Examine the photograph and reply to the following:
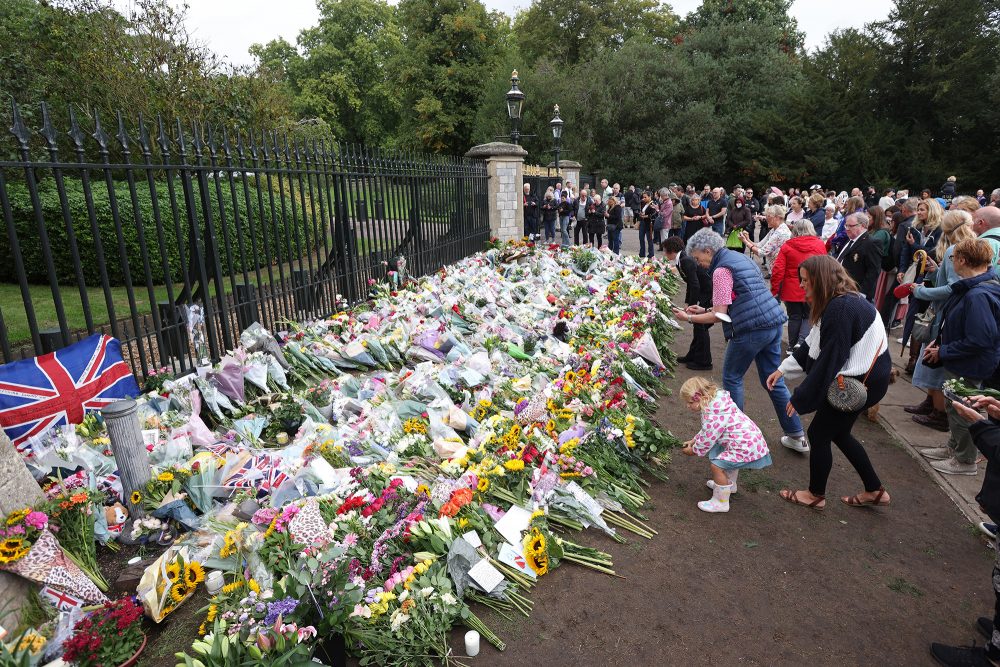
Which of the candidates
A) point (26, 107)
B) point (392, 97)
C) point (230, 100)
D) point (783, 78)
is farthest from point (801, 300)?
point (392, 97)

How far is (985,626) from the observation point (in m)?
2.79

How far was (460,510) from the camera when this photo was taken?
3.20m

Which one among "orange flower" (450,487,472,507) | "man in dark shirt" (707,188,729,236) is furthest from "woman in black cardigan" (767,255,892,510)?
"man in dark shirt" (707,188,729,236)

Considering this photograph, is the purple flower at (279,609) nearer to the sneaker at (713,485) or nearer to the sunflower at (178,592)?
the sunflower at (178,592)

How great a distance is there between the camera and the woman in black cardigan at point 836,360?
348cm

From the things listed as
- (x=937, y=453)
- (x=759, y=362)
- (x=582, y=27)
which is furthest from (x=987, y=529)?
(x=582, y=27)

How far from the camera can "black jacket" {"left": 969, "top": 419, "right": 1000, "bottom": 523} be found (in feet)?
8.30

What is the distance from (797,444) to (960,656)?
215cm

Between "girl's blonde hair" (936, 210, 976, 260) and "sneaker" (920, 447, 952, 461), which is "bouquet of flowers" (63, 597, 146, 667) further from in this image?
"girl's blonde hair" (936, 210, 976, 260)

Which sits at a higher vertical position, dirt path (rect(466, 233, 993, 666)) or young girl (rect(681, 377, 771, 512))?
young girl (rect(681, 377, 771, 512))

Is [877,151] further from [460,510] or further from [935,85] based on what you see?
[460,510]

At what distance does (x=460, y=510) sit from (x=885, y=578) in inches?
91.4

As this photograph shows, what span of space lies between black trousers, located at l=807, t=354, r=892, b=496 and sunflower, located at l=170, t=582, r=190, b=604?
11.9ft

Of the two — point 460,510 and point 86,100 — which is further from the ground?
point 86,100
